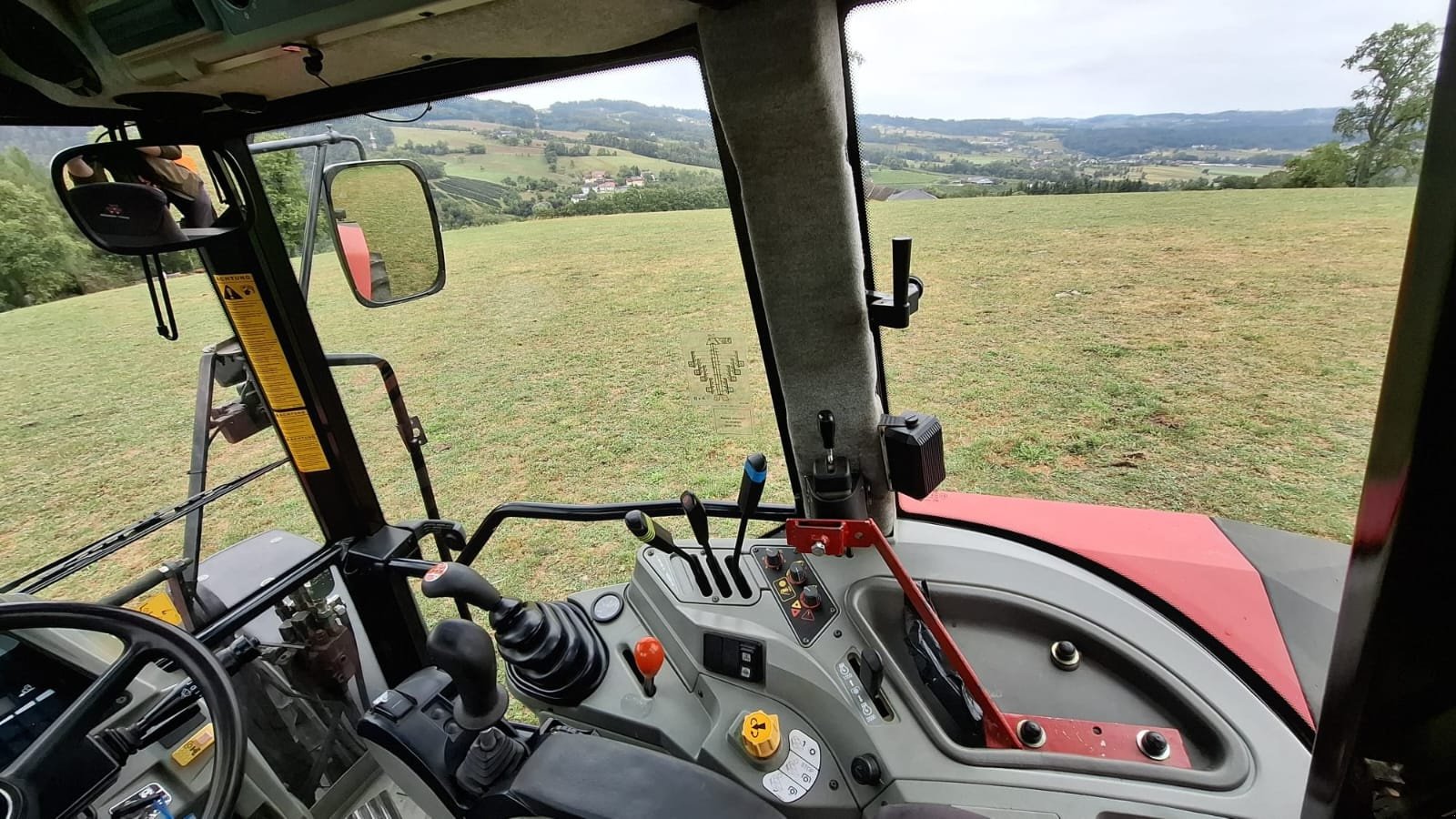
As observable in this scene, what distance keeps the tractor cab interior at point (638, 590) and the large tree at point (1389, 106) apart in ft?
1.96

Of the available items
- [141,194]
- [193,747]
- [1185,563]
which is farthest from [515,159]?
[1185,563]

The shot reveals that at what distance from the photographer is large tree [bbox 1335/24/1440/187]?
25.7 inches

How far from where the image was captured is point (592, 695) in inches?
64.6

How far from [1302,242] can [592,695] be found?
186cm

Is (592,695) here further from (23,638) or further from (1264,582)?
(1264,582)

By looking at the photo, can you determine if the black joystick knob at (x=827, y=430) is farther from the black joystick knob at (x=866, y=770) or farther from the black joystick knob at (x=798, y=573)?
the black joystick knob at (x=866, y=770)

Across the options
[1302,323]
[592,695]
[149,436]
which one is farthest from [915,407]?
[149,436]

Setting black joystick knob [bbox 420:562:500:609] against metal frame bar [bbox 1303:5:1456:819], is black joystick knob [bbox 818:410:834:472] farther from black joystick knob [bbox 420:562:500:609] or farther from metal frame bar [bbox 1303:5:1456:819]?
metal frame bar [bbox 1303:5:1456:819]

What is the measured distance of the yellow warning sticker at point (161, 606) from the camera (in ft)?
5.13

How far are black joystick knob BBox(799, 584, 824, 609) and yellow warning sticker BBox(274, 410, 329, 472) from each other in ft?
5.06

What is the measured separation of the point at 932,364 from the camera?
65.3 inches

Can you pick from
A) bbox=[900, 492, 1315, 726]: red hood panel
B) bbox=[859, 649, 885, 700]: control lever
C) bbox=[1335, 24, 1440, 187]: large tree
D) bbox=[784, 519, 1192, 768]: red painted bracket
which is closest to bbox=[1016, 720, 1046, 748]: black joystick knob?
bbox=[784, 519, 1192, 768]: red painted bracket

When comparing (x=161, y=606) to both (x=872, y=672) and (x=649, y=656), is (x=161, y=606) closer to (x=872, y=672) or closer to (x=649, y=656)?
(x=649, y=656)

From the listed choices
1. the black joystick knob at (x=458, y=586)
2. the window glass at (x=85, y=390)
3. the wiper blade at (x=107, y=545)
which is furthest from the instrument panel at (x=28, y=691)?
the black joystick knob at (x=458, y=586)
